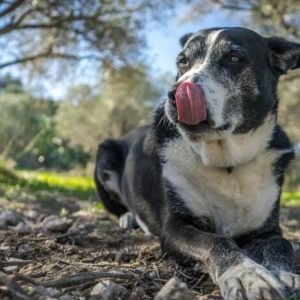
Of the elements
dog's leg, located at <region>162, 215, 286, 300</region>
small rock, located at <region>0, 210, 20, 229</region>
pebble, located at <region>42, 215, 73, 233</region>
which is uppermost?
dog's leg, located at <region>162, 215, 286, 300</region>

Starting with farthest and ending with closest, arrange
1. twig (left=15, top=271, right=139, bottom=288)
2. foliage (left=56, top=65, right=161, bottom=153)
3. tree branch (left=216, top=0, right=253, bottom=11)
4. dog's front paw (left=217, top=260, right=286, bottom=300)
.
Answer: foliage (left=56, top=65, right=161, bottom=153)
tree branch (left=216, top=0, right=253, bottom=11)
dog's front paw (left=217, top=260, right=286, bottom=300)
twig (left=15, top=271, right=139, bottom=288)

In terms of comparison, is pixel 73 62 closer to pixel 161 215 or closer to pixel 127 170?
pixel 127 170

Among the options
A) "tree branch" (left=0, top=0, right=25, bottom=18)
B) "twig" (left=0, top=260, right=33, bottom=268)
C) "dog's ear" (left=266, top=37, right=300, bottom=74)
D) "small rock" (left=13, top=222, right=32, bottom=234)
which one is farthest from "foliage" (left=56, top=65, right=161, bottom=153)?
"twig" (left=0, top=260, right=33, bottom=268)

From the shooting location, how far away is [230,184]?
3539 mm

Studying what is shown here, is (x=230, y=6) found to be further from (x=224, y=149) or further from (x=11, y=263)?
(x=11, y=263)

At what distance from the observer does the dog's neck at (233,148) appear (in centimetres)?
349

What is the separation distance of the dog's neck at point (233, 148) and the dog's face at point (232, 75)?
0.20 feet

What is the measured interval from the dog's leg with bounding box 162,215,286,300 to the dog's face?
606 millimetres

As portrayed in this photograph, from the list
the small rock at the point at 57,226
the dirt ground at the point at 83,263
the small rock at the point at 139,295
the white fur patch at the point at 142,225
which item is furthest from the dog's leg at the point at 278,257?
the small rock at the point at 57,226

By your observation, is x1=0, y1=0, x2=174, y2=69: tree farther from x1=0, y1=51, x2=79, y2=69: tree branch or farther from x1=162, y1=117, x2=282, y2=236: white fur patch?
x1=162, y1=117, x2=282, y2=236: white fur patch

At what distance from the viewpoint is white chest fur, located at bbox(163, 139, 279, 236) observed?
11.6ft

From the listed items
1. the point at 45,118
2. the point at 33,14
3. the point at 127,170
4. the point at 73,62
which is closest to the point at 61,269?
the point at 127,170

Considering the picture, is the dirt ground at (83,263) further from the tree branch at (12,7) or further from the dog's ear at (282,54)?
the tree branch at (12,7)

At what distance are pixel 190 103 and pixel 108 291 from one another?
121cm
